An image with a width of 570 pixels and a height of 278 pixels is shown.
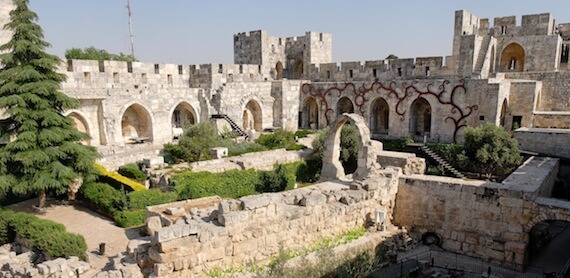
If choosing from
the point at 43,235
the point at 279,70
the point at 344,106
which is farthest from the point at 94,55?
the point at 43,235

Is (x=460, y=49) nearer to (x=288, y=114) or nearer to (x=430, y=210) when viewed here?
(x=288, y=114)

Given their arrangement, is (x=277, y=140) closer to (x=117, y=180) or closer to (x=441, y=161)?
(x=441, y=161)

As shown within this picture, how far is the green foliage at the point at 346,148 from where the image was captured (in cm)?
1945

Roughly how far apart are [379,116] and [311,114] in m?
5.57

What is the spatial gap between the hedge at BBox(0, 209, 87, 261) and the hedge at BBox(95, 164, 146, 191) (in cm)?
305

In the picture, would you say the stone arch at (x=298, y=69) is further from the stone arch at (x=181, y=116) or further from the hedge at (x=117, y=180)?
the hedge at (x=117, y=180)

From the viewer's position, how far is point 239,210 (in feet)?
26.6

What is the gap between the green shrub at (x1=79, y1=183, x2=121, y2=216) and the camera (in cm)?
1365

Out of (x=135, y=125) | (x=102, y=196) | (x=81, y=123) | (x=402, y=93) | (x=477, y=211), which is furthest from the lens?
(x=402, y=93)

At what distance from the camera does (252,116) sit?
2864 cm

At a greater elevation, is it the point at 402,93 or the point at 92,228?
the point at 402,93

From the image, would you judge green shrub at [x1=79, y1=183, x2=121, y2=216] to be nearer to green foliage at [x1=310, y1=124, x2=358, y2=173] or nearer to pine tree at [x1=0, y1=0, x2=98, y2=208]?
pine tree at [x1=0, y1=0, x2=98, y2=208]

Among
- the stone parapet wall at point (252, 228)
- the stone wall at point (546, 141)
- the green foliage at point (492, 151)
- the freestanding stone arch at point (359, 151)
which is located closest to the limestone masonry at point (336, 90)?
the green foliage at point (492, 151)

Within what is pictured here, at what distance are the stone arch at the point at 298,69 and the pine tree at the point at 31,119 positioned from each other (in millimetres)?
21605
